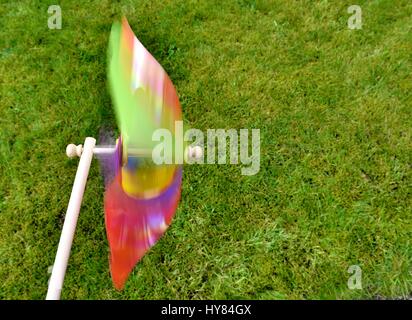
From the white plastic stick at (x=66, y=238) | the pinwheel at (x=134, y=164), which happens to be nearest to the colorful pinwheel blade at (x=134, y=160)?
the pinwheel at (x=134, y=164)

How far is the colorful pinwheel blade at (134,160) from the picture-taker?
1463 millimetres

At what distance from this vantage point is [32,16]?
3.71m

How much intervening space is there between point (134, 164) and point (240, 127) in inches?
65.4

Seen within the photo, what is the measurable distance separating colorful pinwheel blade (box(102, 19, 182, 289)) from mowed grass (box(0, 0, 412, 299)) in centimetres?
104

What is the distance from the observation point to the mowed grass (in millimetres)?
2486

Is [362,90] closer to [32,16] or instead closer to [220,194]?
[220,194]

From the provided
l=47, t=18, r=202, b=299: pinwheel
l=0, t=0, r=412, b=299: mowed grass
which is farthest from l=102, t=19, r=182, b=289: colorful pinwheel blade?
l=0, t=0, r=412, b=299: mowed grass

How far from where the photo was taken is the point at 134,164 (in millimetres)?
1488

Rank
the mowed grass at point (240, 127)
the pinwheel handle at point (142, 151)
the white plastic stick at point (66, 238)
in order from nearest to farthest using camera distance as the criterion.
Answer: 1. the white plastic stick at point (66, 238)
2. the pinwheel handle at point (142, 151)
3. the mowed grass at point (240, 127)

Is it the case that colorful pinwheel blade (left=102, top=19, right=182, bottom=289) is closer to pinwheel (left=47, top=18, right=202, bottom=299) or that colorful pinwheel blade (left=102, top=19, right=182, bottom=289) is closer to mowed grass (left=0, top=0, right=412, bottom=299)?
pinwheel (left=47, top=18, right=202, bottom=299)

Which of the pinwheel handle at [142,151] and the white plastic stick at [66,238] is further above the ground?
the pinwheel handle at [142,151]

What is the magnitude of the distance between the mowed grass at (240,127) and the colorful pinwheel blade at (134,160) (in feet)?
3.41

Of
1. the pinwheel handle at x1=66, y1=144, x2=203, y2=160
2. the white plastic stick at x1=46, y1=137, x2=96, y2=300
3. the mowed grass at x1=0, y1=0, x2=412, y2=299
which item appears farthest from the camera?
the mowed grass at x1=0, y1=0, x2=412, y2=299

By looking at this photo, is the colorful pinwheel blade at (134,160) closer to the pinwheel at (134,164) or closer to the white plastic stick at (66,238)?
the pinwheel at (134,164)
